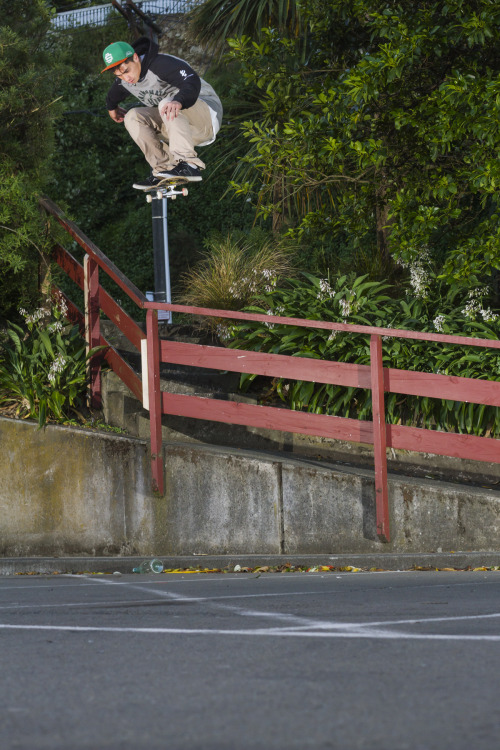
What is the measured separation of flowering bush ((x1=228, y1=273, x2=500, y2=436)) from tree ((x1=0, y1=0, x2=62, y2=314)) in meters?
2.28

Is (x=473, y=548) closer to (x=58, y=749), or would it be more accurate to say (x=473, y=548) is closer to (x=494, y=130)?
(x=494, y=130)

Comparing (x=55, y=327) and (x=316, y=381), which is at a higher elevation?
(x=55, y=327)

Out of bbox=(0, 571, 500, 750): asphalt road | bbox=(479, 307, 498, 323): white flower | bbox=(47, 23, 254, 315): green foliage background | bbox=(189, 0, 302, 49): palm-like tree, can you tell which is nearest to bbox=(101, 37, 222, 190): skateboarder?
bbox=(479, 307, 498, 323): white flower

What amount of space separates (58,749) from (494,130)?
6.54m

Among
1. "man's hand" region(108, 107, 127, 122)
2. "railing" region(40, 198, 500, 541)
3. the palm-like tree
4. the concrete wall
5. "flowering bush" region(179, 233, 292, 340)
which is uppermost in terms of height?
the palm-like tree

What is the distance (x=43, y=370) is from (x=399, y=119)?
4070 mm

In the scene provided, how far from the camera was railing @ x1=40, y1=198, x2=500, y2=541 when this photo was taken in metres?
7.44

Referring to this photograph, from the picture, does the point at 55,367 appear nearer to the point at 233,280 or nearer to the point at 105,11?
the point at 233,280

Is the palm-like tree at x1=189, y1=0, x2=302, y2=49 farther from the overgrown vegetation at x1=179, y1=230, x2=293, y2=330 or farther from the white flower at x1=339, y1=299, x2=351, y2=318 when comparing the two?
the white flower at x1=339, y1=299, x2=351, y2=318

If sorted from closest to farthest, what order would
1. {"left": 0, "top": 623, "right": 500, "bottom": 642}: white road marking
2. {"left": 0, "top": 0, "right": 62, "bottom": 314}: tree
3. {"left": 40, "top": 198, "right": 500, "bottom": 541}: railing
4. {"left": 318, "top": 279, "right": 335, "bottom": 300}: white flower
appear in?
{"left": 0, "top": 623, "right": 500, "bottom": 642}: white road marking → {"left": 40, "top": 198, "right": 500, "bottom": 541}: railing → {"left": 0, "top": 0, "right": 62, "bottom": 314}: tree → {"left": 318, "top": 279, "right": 335, "bottom": 300}: white flower

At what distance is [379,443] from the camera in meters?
7.50

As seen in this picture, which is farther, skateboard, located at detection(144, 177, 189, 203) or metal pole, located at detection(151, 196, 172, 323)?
metal pole, located at detection(151, 196, 172, 323)

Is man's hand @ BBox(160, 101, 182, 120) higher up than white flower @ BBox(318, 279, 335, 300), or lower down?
higher up

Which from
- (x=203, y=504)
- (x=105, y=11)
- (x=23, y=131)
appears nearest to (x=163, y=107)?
(x=23, y=131)
